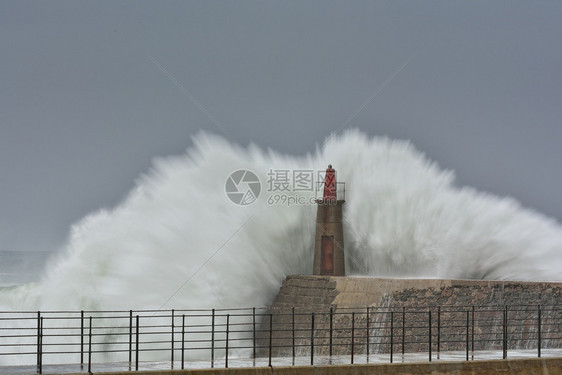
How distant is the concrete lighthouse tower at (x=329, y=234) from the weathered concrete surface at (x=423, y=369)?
472 inches

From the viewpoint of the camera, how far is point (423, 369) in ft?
38.8

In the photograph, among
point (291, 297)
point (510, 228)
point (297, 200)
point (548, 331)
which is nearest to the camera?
point (548, 331)

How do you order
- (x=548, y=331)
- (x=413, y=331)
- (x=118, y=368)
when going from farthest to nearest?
(x=413, y=331) < (x=548, y=331) < (x=118, y=368)

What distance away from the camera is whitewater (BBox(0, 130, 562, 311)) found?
78.1 ft

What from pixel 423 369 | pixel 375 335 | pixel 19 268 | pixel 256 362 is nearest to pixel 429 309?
pixel 375 335

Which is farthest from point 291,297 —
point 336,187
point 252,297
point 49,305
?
point 49,305

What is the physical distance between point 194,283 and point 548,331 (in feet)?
31.8

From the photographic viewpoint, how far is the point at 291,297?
22359 mm

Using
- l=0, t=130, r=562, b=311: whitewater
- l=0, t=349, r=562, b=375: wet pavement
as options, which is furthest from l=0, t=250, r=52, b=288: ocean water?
l=0, t=349, r=562, b=375: wet pavement

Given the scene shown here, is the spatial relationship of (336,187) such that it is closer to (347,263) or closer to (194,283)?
(347,263)

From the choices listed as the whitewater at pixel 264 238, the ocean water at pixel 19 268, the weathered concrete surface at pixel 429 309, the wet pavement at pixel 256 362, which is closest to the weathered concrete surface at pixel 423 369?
the wet pavement at pixel 256 362

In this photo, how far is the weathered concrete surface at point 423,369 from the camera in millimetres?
11141

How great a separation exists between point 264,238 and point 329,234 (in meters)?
1.84

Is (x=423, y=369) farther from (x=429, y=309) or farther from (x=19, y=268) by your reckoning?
(x=19, y=268)
